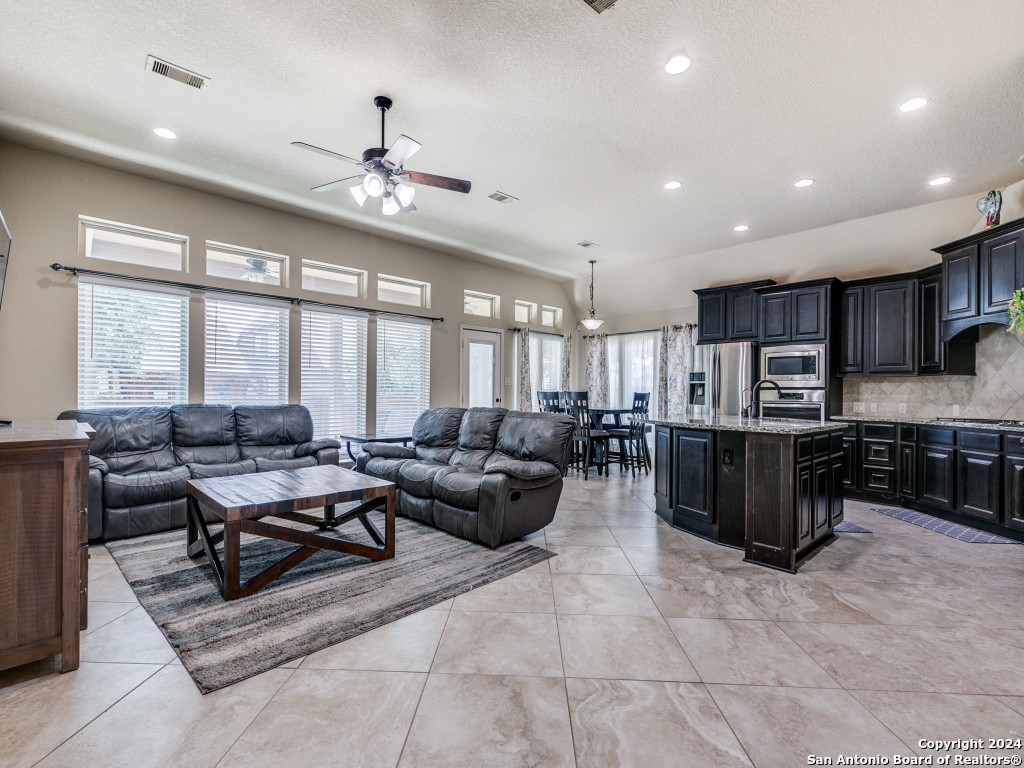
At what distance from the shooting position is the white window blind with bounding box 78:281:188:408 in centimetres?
407

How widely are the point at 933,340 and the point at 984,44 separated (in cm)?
301

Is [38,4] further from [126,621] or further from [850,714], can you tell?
[850,714]

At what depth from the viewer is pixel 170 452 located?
4148 mm

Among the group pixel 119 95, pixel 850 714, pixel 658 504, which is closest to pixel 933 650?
pixel 850 714

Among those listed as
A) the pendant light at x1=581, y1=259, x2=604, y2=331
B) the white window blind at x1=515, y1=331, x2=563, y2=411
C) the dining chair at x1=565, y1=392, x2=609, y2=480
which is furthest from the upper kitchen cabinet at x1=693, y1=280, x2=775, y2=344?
the white window blind at x1=515, y1=331, x2=563, y2=411

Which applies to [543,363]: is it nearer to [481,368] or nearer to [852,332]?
[481,368]

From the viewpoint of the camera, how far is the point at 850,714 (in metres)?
1.60

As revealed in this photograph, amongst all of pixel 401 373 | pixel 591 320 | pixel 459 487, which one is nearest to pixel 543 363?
pixel 591 320

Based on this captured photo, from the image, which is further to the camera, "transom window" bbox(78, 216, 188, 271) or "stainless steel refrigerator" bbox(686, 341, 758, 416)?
"stainless steel refrigerator" bbox(686, 341, 758, 416)

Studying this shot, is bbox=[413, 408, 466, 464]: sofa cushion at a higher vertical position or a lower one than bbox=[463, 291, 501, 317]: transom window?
lower

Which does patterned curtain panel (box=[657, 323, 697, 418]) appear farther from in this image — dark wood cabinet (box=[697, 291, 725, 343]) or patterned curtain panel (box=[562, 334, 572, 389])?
patterned curtain panel (box=[562, 334, 572, 389])

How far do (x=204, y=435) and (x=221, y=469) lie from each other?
59 centimetres

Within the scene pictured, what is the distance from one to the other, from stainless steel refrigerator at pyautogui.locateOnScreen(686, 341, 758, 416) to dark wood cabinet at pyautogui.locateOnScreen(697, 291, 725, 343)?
0.56 feet

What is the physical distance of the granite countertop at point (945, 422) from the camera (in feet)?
12.1
